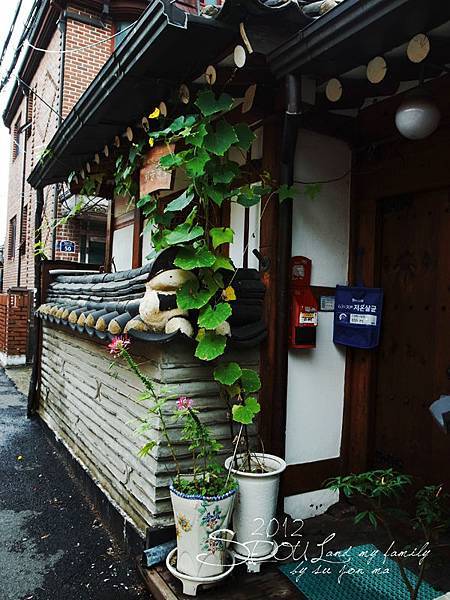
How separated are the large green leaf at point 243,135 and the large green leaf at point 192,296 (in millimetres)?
945

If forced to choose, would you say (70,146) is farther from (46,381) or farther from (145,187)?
(46,381)

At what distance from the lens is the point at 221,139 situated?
2.91 m

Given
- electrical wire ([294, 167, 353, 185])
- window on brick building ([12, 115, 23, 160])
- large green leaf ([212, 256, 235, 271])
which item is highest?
window on brick building ([12, 115, 23, 160])

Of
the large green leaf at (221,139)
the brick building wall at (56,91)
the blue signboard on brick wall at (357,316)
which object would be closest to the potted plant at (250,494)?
the blue signboard on brick wall at (357,316)

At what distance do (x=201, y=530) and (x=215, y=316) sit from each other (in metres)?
1.18

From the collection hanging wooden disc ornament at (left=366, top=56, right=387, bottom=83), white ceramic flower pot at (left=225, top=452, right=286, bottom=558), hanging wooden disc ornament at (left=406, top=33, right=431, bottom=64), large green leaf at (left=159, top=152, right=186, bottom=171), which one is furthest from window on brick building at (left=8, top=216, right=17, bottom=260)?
hanging wooden disc ornament at (left=406, top=33, right=431, bottom=64)

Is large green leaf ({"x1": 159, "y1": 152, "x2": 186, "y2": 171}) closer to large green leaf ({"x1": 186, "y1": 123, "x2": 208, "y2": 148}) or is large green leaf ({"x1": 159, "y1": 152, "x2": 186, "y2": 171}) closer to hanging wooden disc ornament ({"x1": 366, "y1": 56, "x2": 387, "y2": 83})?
large green leaf ({"x1": 186, "y1": 123, "x2": 208, "y2": 148})

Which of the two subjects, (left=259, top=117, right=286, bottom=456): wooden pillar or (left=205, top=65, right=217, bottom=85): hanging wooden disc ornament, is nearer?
(left=205, top=65, right=217, bottom=85): hanging wooden disc ornament

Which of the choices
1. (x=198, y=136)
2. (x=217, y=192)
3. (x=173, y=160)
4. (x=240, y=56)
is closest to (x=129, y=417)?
(x=217, y=192)

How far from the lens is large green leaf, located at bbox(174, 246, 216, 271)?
2795 mm

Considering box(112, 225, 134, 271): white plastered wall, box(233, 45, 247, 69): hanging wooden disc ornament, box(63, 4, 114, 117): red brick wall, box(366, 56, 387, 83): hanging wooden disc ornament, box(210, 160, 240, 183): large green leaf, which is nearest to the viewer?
box(366, 56, 387, 83): hanging wooden disc ornament

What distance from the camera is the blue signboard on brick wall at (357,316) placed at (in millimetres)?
3391

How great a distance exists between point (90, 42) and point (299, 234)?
9.19 m

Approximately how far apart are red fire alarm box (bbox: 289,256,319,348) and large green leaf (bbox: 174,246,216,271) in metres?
0.78
